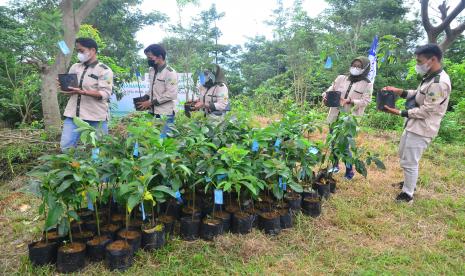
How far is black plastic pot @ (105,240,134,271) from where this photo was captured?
81.9 inches

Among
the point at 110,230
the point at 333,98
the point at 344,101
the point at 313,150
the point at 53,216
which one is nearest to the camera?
the point at 53,216

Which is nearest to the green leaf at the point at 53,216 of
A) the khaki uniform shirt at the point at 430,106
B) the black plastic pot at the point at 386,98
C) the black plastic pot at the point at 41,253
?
the black plastic pot at the point at 41,253

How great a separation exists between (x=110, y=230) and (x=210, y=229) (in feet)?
2.27

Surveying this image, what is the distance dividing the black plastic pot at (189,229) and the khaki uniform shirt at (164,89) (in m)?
1.68

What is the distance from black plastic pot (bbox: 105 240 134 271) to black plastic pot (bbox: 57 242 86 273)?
0.15 metres

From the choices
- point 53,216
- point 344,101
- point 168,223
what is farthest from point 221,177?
point 344,101

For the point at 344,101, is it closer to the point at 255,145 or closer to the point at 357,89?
the point at 357,89

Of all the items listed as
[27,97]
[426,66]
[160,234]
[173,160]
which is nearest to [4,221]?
[160,234]

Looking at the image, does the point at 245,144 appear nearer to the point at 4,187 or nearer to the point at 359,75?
the point at 359,75

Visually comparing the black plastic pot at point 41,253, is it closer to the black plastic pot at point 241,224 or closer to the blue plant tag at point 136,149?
the blue plant tag at point 136,149

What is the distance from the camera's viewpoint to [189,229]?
2.48 m

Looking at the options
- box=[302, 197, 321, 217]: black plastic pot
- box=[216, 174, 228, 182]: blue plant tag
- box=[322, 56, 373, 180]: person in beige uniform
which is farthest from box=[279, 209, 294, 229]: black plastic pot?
box=[322, 56, 373, 180]: person in beige uniform

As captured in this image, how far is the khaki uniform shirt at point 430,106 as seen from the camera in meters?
3.04

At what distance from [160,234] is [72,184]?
2.20 feet
